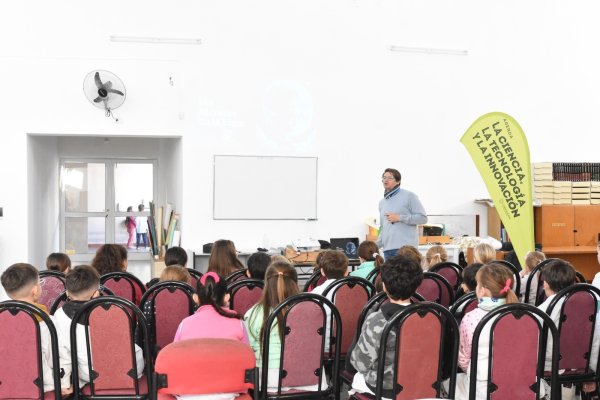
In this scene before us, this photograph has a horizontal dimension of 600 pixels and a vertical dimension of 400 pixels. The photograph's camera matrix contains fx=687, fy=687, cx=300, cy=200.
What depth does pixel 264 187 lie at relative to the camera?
9227mm

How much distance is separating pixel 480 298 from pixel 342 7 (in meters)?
6.74

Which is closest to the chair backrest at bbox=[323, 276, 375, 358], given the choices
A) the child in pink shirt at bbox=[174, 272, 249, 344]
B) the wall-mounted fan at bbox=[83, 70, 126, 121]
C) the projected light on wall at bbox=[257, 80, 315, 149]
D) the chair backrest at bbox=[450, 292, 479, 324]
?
the chair backrest at bbox=[450, 292, 479, 324]

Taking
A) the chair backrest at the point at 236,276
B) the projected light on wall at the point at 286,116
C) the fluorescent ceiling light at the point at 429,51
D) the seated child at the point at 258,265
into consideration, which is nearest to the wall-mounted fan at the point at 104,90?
the projected light on wall at the point at 286,116

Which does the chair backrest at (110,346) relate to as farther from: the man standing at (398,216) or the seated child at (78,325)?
the man standing at (398,216)

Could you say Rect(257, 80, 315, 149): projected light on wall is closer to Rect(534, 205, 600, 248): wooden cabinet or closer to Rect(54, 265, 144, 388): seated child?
Rect(534, 205, 600, 248): wooden cabinet

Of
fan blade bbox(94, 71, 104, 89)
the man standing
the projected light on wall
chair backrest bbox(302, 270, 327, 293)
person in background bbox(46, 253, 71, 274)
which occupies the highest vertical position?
fan blade bbox(94, 71, 104, 89)

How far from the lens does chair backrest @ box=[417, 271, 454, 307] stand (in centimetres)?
447

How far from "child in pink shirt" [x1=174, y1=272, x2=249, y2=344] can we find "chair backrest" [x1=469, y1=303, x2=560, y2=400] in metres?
1.08

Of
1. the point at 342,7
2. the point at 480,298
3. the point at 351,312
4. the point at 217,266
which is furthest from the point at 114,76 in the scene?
the point at 480,298

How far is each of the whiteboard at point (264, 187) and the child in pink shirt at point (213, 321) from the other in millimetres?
5904

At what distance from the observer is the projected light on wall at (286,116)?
30.3 feet

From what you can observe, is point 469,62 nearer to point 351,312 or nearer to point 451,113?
point 451,113

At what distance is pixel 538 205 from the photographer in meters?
9.43

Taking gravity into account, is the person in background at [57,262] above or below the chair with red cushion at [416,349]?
above
